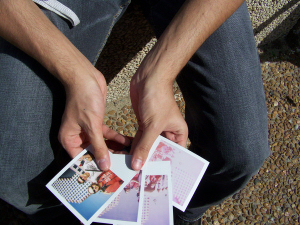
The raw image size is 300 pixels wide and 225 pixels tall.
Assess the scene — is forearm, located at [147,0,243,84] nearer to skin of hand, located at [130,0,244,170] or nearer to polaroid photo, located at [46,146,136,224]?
skin of hand, located at [130,0,244,170]

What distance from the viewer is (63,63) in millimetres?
1073

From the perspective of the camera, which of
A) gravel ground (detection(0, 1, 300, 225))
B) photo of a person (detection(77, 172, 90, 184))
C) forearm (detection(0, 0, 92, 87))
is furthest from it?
gravel ground (detection(0, 1, 300, 225))

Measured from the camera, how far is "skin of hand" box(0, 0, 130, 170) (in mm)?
1026

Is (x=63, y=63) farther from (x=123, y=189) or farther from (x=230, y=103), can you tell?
(x=230, y=103)

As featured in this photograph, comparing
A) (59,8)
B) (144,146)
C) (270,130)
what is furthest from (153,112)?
(270,130)

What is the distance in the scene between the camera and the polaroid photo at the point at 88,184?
1.09 metres

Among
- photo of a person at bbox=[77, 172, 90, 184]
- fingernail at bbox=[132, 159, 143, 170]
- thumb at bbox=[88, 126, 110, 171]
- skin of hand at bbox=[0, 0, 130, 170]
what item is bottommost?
fingernail at bbox=[132, 159, 143, 170]

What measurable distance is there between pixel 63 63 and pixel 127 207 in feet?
2.39

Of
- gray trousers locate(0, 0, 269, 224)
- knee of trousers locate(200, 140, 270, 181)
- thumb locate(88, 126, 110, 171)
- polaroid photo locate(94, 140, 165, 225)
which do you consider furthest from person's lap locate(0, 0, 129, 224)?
knee of trousers locate(200, 140, 270, 181)

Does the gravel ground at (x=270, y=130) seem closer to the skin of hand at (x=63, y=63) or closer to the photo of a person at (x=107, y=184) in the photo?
the skin of hand at (x=63, y=63)

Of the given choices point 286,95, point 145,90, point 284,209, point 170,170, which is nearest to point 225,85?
point 145,90

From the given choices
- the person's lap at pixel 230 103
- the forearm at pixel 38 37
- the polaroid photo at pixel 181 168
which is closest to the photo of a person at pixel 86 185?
the polaroid photo at pixel 181 168

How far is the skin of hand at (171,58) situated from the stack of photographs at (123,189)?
0.10 metres

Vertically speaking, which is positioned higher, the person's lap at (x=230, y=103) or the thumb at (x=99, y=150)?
the thumb at (x=99, y=150)
